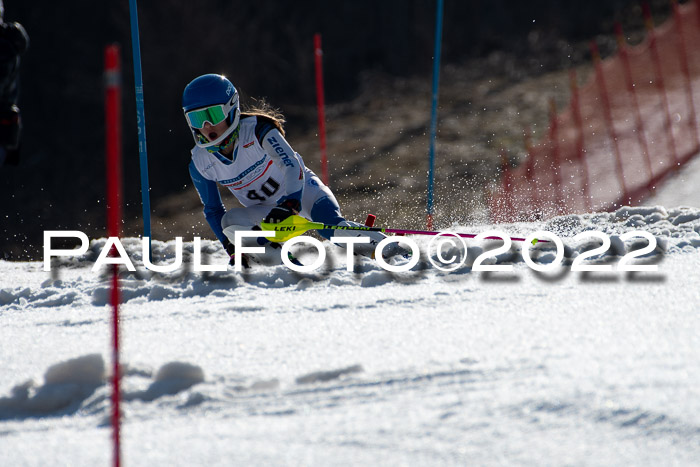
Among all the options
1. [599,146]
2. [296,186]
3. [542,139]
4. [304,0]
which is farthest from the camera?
[304,0]

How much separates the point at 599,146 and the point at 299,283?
6.62 m

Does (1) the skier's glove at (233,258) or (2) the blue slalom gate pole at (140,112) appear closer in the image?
(1) the skier's glove at (233,258)

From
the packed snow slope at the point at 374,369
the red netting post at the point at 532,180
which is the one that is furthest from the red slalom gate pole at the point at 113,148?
the red netting post at the point at 532,180

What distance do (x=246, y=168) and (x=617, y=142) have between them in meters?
6.32

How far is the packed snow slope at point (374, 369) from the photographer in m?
2.39

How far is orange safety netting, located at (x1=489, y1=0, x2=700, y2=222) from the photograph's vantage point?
341 inches

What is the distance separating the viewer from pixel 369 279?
15.4 feet

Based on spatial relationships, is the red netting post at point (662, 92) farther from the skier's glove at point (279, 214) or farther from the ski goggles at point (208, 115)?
the ski goggles at point (208, 115)

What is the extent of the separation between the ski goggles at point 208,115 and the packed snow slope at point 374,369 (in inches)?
38.0

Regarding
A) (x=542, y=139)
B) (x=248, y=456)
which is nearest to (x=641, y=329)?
(x=248, y=456)

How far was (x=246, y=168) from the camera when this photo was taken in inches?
211

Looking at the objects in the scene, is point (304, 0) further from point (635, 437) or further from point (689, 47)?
point (635, 437)

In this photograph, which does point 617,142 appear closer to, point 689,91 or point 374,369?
point 689,91

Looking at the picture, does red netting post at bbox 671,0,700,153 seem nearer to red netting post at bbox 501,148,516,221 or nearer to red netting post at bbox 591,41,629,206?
red netting post at bbox 591,41,629,206
